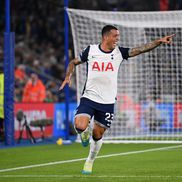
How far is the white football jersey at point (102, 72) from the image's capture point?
12047 millimetres

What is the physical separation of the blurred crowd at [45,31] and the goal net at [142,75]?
5.94 meters

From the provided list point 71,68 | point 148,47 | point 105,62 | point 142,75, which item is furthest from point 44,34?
point 148,47

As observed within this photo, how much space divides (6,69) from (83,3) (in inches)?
681

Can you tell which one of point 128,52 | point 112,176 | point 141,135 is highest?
point 128,52

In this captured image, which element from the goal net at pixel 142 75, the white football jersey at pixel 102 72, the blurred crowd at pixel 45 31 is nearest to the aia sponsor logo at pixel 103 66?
the white football jersey at pixel 102 72

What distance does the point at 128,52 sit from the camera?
479 inches

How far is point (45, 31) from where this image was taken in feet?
118

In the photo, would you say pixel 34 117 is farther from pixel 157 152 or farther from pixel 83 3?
pixel 83 3

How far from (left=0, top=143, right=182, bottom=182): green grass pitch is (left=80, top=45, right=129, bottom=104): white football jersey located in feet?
4.09

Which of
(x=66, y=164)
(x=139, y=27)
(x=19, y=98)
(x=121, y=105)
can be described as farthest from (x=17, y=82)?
(x=66, y=164)

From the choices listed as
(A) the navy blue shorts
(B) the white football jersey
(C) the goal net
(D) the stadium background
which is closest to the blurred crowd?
(D) the stadium background

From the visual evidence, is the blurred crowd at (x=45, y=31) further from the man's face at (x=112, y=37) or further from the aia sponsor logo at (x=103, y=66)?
the man's face at (x=112, y=37)

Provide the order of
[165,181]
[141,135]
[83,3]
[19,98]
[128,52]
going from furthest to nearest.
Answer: [83,3] → [19,98] → [141,135] → [128,52] → [165,181]

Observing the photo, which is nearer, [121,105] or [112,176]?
[112,176]
